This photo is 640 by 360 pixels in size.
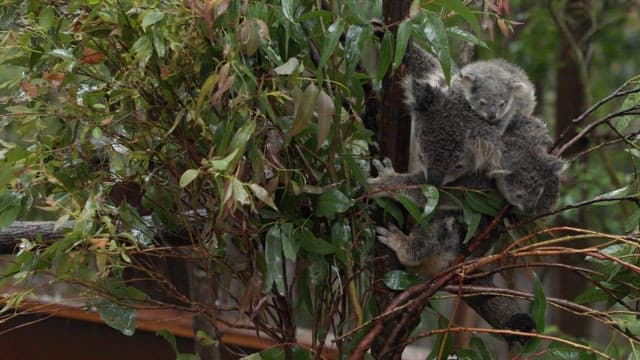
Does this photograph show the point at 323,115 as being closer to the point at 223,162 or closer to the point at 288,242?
the point at 223,162

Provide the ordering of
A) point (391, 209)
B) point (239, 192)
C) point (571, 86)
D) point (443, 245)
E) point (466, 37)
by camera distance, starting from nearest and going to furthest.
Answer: point (239, 192) < point (466, 37) < point (391, 209) < point (443, 245) < point (571, 86)

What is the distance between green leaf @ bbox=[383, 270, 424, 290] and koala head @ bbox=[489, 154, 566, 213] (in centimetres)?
27

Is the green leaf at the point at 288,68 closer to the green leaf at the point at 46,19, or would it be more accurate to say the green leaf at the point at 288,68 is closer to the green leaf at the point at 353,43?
the green leaf at the point at 353,43

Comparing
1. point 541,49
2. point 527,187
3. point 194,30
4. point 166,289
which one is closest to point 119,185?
point 166,289

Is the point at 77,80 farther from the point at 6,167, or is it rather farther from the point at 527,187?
the point at 527,187

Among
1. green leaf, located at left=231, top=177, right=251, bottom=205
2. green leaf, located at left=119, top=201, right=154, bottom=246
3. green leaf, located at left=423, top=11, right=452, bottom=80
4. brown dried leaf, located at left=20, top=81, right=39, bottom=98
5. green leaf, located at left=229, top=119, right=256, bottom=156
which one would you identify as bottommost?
green leaf, located at left=119, top=201, right=154, bottom=246

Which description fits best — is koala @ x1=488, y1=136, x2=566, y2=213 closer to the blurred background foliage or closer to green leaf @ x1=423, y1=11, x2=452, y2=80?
the blurred background foliage

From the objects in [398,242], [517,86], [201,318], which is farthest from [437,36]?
[201,318]

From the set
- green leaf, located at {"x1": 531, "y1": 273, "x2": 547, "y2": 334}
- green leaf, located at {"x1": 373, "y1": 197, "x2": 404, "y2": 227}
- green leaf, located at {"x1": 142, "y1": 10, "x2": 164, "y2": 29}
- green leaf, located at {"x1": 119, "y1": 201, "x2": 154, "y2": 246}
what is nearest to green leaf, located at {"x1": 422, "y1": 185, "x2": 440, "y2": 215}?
green leaf, located at {"x1": 373, "y1": 197, "x2": 404, "y2": 227}

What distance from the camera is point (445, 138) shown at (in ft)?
5.66

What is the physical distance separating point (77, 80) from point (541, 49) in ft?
10.4

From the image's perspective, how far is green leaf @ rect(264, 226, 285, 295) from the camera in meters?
1.22

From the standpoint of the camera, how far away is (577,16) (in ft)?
13.2

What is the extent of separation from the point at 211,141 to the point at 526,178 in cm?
71
